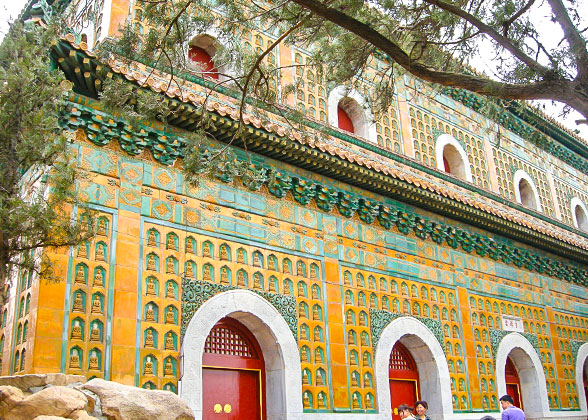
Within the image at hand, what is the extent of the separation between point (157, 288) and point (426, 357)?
201 inches

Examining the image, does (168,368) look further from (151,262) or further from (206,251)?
(206,251)

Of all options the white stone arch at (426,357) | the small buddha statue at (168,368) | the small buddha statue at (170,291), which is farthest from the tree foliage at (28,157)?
the white stone arch at (426,357)

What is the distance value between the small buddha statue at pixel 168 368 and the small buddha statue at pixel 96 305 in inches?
38.7

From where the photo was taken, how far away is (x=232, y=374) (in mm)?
8445

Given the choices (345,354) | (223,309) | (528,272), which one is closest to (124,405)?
(223,309)

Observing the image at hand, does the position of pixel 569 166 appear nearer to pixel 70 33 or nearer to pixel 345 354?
pixel 345 354

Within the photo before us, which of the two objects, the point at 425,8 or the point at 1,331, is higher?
the point at 425,8

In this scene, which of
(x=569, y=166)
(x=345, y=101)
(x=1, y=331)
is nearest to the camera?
(x=1, y=331)

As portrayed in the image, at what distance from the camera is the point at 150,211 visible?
26.3 feet

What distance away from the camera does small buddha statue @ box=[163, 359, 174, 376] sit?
24.4ft

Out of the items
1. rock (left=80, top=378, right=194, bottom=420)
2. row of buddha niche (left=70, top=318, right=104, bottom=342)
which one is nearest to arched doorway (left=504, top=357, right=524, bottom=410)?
row of buddha niche (left=70, top=318, right=104, bottom=342)

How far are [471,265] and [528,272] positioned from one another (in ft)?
7.38

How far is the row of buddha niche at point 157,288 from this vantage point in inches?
302

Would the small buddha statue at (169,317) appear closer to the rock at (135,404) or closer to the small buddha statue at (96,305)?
the small buddha statue at (96,305)
